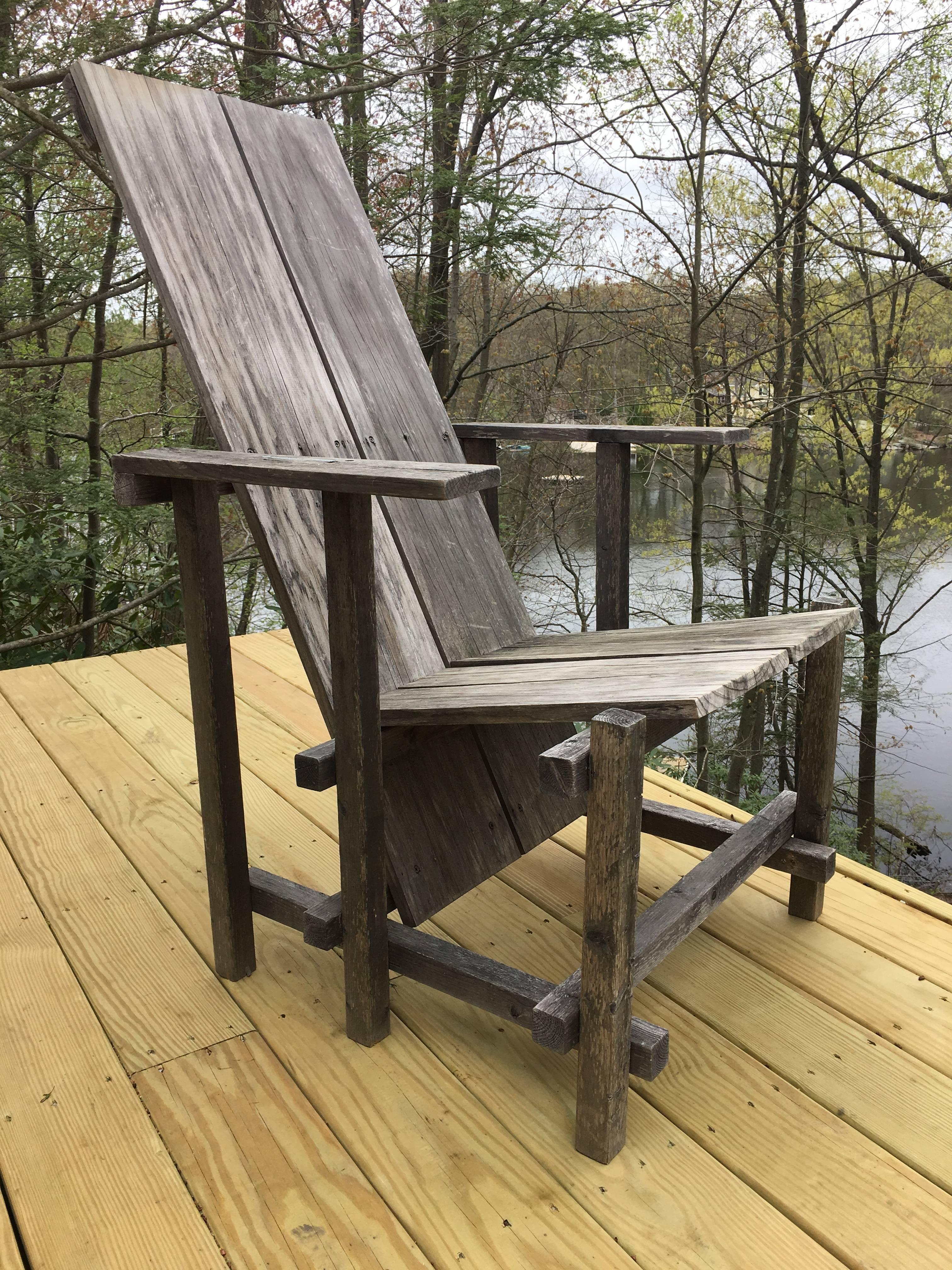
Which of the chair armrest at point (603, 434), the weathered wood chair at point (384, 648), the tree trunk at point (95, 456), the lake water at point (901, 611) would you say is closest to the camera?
the weathered wood chair at point (384, 648)

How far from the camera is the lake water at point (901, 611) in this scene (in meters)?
6.02

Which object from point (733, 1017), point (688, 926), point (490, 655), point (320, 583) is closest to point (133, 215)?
point (320, 583)

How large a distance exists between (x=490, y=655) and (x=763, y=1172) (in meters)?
0.87

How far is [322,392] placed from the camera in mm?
1682

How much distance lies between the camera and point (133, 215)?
56.5 inches

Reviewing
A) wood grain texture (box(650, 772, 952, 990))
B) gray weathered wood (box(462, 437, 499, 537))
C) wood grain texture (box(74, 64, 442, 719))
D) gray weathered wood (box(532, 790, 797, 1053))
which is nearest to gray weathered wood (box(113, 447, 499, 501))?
wood grain texture (box(74, 64, 442, 719))

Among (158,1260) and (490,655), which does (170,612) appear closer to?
(490,655)

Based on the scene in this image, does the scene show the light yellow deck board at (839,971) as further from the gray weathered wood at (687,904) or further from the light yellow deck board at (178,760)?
the light yellow deck board at (178,760)

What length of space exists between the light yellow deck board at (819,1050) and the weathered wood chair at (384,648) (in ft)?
0.59

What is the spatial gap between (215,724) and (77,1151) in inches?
22.0

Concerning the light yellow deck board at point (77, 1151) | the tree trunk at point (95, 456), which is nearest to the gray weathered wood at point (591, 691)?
the light yellow deck board at point (77, 1151)

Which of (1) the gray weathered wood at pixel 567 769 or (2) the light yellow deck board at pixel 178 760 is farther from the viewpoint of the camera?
(2) the light yellow deck board at pixel 178 760

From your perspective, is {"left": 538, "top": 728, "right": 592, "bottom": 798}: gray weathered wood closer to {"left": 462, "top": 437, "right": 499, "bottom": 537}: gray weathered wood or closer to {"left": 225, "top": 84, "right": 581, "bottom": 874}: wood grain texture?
{"left": 225, "top": 84, "right": 581, "bottom": 874}: wood grain texture

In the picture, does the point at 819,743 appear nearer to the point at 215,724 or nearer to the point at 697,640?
the point at 697,640
